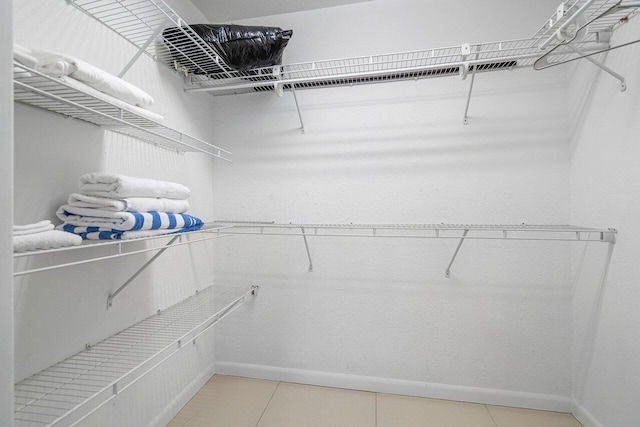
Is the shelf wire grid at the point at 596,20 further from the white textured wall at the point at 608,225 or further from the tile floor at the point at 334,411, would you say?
the tile floor at the point at 334,411

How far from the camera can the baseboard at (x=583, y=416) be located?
1302 mm

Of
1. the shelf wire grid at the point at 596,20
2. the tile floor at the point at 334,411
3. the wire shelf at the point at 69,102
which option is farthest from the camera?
the tile floor at the point at 334,411

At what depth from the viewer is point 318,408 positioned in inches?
59.4

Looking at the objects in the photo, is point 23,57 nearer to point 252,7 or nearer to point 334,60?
point 334,60

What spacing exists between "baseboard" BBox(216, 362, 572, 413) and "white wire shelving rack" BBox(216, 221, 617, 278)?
2.09ft

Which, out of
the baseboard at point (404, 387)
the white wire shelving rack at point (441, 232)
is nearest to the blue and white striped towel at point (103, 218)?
the white wire shelving rack at point (441, 232)

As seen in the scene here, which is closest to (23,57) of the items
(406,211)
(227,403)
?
(406,211)

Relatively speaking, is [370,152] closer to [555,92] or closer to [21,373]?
[555,92]

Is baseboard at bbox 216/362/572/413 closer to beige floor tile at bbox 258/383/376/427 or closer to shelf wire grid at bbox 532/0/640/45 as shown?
beige floor tile at bbox 258/383/376/427

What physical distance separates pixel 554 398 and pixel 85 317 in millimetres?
2190

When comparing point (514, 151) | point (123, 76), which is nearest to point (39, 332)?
point (123, 76)

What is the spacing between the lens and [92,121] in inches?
39.9

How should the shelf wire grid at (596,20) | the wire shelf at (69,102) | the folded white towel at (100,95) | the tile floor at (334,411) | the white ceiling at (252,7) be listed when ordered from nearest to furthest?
the wire shelf at (69,102), the folded white towel at (100,95), the shelf wire grid at (596,20), the tile floor at (334,411), the white ceiling at (252,7)

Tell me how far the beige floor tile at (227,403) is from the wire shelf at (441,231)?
0.92 m
